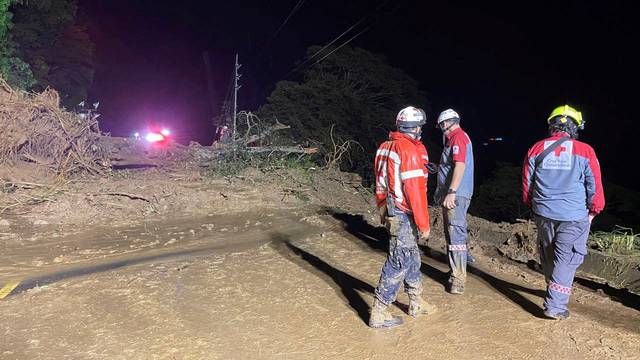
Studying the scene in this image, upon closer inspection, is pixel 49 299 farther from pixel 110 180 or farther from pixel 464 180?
pixel 110 180

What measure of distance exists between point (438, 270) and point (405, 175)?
2354 millimetres

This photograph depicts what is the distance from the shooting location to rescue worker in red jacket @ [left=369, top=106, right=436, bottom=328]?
3.87 m

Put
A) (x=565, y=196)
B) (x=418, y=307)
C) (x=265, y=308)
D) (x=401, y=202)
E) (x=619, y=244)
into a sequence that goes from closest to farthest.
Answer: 1. (x=401, y=202)
2. (x=565, y=196)
3. (x=418, y=307)
4. (x=265, y=308)
5. (x=619, y=244)

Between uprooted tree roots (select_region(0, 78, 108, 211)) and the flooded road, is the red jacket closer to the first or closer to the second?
the flooded road

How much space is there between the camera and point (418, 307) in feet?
14.2

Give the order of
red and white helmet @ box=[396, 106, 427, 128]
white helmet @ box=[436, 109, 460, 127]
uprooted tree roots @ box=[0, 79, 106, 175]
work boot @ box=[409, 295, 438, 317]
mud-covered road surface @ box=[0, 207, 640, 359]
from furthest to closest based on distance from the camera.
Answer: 1. uprooted tree roots @ box=[0, 79, 106, 175]
2. white helmet @ box=[436, 109, 460, 127]
3. work boot @ box=[409, 295, 438, 317]
4. red and white helmet @ box=[396, 106, 427, 128]
5. mud-covered road surface @ box=[0, 207, 640, 359]

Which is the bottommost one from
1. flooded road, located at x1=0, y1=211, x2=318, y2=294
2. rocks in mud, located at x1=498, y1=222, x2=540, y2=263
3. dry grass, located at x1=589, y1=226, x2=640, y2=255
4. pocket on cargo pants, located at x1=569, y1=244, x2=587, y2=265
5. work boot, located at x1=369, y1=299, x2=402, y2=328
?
flooded road, located at x1=0, y1=211, x2=318, y2=294

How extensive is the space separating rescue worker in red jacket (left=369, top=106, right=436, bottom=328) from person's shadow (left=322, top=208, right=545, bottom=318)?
128 cm

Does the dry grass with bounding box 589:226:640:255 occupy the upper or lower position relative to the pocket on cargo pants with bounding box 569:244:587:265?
lower

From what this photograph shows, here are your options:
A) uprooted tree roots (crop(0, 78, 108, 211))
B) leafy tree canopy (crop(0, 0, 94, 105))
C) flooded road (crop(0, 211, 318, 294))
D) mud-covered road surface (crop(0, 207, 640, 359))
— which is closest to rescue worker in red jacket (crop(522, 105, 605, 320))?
mud-covered road surface (crop(0, 207, 640, 359))

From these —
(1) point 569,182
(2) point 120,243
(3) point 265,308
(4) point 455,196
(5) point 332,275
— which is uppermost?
(1) point 569,182

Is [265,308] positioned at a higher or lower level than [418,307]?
lower

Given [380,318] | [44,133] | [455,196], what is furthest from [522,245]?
[44,133]

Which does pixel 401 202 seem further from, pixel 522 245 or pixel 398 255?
pixel 522 245
